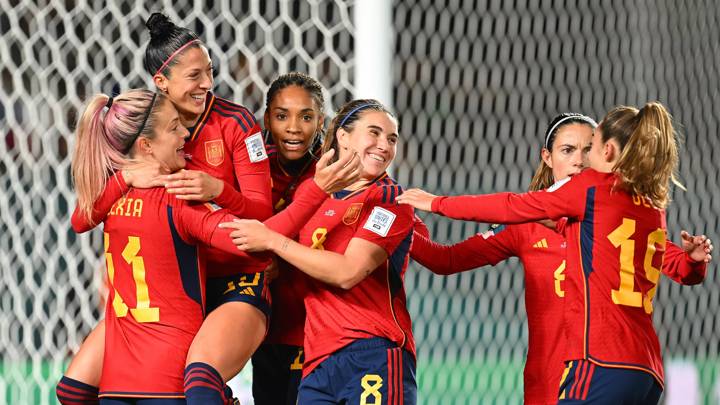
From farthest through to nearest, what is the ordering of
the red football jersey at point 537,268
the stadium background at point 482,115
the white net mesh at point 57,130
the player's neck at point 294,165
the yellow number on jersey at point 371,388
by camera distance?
the stadium background at point 482,115
the white net mesh at point 57,130
the player's neck at point 294,165
the red football jersey at point 537,268
the yellow number on jersey at point 371,388

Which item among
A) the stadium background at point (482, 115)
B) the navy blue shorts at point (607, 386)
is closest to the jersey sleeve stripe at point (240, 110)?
the navy blue shorts at point (607, 386)

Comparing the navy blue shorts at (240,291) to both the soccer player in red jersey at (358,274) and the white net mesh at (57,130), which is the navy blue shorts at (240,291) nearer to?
the soccer player in red jersey at (358,274)

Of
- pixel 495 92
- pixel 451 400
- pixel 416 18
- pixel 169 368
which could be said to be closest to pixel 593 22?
pixel 495 92

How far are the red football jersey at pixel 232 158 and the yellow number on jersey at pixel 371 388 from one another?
461 millimetres

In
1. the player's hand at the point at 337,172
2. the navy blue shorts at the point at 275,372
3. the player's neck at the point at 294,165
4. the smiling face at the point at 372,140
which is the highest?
the smiling face at the point at 372,140

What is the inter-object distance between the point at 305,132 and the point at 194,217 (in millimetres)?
563

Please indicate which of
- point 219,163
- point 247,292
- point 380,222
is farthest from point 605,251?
point 219,163

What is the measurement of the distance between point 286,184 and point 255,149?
0.28m

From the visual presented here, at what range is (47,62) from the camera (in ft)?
15.0

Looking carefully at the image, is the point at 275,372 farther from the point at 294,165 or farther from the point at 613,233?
the point at 613,233

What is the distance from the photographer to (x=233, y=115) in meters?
2.34

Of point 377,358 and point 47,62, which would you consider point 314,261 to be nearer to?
point 377,358

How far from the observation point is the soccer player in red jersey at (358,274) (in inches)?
80.4

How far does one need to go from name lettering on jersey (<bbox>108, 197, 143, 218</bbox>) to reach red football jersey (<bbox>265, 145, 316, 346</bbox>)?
1.52ft
